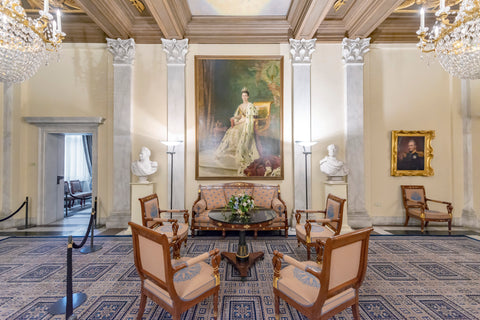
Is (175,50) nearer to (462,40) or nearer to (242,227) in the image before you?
(242,227)

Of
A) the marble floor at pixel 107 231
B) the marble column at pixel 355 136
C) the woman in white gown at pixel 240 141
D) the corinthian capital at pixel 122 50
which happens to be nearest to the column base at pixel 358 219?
the marble column at pixel 355 136

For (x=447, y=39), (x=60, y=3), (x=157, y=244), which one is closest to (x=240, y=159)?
(x=157, y=244)

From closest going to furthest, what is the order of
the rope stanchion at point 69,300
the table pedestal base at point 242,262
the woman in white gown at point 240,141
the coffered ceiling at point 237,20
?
the rope stanchion at point 69,300 < the table pedestal base at point 242,262 < the coffered ceiling at point 237,20 < the woman in white gown at point 240,141

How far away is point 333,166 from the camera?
5.33 metres

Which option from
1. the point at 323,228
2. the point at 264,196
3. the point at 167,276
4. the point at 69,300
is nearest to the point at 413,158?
the point at 323,228

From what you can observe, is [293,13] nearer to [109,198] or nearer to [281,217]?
[281,217]

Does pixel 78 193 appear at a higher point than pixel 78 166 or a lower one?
lower

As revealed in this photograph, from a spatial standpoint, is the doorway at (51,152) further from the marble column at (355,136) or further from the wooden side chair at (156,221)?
the marble column at (355,136)

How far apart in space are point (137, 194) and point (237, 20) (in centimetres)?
504

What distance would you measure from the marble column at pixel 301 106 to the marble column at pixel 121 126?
4327 millimetres

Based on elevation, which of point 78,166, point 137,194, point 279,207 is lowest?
point 279,207

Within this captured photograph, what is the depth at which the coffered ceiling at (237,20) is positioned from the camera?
→ 4.74 meters

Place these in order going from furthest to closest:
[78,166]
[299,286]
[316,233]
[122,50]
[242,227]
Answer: [78,166] → [122,50] → [316,233] → [242,227] → [299,286]

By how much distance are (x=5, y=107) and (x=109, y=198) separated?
3651 millimetres
